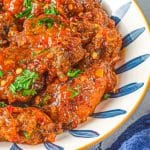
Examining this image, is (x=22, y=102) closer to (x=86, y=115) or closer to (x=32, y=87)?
(x=32, y=87)

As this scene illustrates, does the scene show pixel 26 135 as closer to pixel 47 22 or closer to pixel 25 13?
pixel 47 22

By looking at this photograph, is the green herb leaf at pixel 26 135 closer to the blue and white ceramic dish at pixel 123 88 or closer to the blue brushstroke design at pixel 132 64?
the blue and white ceramic dish at pixel 123 88

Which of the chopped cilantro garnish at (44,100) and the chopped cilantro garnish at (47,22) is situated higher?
the chopped cilantro garnish at (47,22)

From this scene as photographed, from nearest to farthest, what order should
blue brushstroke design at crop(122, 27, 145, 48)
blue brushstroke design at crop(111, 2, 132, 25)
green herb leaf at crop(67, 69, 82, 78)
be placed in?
green herb leaf at crop(67, 69, 82, 78) → blue brushstroke design at crop(122, 27, 145, 48) → blue brushstroke design at crop(111, 2, 132, 25)

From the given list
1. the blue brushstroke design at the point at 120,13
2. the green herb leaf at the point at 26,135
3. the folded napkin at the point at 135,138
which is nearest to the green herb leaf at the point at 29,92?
the green herb leaf at the point at 26,135

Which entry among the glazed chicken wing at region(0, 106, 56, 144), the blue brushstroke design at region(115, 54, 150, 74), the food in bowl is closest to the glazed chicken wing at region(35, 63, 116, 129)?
the food in bowl

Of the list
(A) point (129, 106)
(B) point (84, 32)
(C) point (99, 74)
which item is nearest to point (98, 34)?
(B) point (84, 32)

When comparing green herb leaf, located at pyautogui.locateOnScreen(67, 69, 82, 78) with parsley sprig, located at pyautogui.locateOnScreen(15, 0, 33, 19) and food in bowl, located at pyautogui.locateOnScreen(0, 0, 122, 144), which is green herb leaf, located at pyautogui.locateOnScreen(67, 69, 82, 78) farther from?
parsley sprig, located at pyautogui.locateOnScreen(15, 0, 33, 19)
